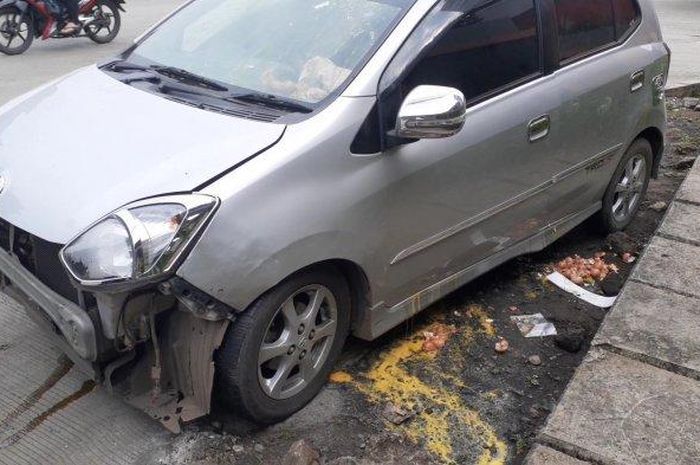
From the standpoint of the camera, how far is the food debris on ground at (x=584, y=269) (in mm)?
4348

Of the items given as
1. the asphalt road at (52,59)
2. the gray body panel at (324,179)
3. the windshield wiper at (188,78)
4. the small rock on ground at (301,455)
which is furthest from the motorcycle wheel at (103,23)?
the small rock on ground at (301,455)

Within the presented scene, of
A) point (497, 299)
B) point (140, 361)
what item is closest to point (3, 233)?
point (140, 361)

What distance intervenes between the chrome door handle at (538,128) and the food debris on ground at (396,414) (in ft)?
4.66

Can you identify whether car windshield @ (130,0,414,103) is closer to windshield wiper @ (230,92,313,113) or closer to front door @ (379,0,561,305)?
windshield wiper @ (230,92,313,113)

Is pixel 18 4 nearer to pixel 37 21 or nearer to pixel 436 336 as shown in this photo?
pixel 37 21

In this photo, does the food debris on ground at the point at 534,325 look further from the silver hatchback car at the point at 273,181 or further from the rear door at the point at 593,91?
the rear door at the point at 593,91

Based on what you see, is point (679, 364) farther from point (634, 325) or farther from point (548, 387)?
point (548, 387)

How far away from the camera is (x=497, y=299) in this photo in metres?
4.03

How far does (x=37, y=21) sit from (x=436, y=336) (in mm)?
8956

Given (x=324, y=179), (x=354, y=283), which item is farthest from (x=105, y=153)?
(x=354, y=283)

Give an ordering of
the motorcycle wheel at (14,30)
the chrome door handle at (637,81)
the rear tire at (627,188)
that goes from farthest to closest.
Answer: the motorcycle wheel at (14,30) → the rear tire at (627,188) → the chrome door handle at (637,81)

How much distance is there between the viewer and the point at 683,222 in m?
4.50

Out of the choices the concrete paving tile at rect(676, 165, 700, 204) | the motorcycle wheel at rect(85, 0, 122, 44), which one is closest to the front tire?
the concrete paving tile at rect(676, 165, 700, 204)

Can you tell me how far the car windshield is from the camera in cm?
304
